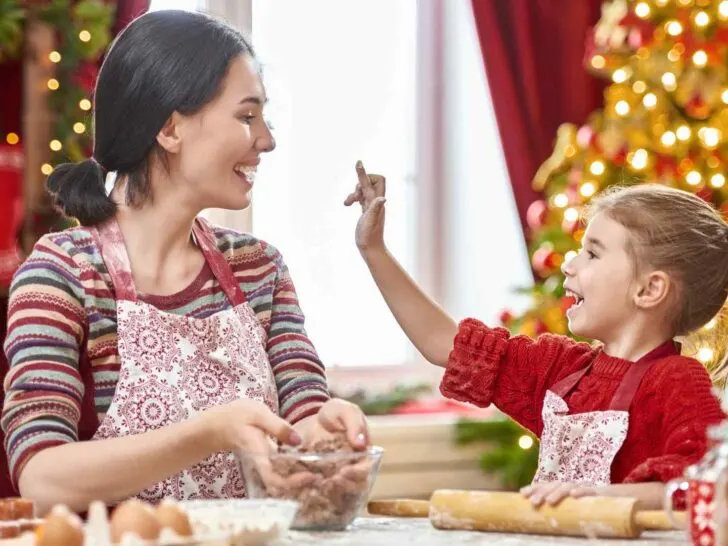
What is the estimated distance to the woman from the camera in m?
1.76

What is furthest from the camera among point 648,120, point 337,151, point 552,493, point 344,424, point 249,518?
point 337,151

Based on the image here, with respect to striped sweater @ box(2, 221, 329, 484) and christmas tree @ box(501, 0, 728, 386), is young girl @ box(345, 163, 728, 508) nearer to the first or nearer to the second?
striped sweater @ box(2, 221, 329, 484)

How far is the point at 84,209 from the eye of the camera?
79.9 inches

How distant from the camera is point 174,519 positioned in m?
1.27

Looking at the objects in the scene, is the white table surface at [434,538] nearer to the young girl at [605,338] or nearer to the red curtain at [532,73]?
the young girl at [605,338]

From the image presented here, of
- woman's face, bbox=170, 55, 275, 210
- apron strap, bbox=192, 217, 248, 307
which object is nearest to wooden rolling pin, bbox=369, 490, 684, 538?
apron strap, bbox=192, 217, 248, 307

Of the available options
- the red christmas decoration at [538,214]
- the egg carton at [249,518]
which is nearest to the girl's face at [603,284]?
the egg carton at [249,518]

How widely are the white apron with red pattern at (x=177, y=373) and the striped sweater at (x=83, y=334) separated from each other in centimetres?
3

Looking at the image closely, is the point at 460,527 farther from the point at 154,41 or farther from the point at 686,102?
the point at 686,102

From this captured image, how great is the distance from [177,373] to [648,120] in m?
2.22

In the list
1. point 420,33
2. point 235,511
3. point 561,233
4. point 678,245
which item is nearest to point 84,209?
point 235,511

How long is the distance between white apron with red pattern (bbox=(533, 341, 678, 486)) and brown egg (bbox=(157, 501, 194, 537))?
858mm

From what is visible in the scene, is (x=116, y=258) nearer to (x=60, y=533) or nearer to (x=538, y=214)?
(x=60, y=533)

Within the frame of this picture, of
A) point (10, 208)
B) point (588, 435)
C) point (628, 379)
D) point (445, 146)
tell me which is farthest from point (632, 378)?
point (445, 146)
